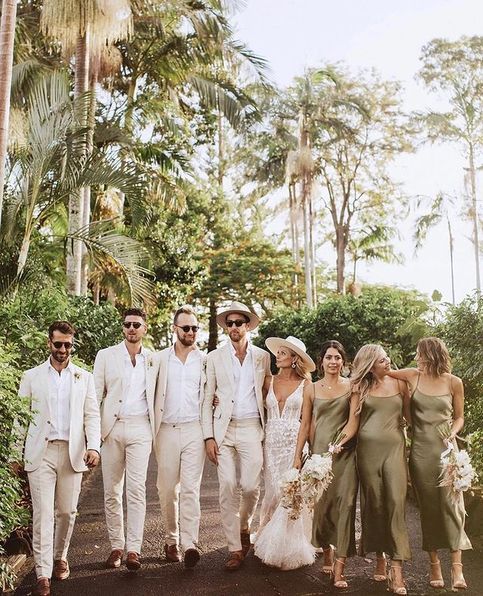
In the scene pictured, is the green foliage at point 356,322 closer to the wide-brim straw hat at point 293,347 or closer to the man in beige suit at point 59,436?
the wide-brim straw hat at point 293,347

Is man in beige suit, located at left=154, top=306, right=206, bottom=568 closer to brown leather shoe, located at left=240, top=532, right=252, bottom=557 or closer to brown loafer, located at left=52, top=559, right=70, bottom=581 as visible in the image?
brown leather shoe, located at left=240, top=532, right=252, bottom=557

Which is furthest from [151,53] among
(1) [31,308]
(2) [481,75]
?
(2) [481,75]

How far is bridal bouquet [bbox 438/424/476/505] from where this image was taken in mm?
6332

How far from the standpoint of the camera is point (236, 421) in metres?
7.54

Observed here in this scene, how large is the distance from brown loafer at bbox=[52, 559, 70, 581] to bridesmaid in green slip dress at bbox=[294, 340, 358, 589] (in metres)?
2.08

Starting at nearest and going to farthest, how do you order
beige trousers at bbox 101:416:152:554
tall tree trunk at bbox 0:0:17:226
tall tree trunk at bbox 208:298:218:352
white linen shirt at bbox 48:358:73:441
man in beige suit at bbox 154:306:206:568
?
white linen shirt at bbox 48:358:73:441, beige trousers at bbox 101:416:152:554, man in beige suit at bbox 154:306:206:568, tall tree trunk at bbox 0:0:17:226, tall tree trunk at bbox 208:298:218:352

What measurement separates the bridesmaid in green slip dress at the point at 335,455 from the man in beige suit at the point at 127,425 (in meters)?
1.40

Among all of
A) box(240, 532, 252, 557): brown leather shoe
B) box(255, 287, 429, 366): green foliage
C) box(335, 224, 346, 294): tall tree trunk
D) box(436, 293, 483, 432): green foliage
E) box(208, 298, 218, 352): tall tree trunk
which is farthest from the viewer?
box(208, 298, 218, 352): tall tree trunk

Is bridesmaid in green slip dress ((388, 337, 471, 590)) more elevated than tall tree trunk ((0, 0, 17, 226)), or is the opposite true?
tall tree trunk ((0, 0, 17, 226))

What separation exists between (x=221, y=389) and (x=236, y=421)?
323mm

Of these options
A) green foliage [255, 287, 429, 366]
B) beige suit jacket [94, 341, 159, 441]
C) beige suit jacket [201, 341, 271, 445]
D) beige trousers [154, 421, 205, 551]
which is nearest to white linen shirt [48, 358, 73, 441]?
beige suit jacket [94, 341, 159, 441]

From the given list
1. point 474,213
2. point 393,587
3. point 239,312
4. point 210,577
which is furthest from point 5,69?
point 474,213

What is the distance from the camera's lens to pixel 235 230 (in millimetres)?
41219

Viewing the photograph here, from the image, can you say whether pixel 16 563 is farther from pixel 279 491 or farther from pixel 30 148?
pixel 30 148
